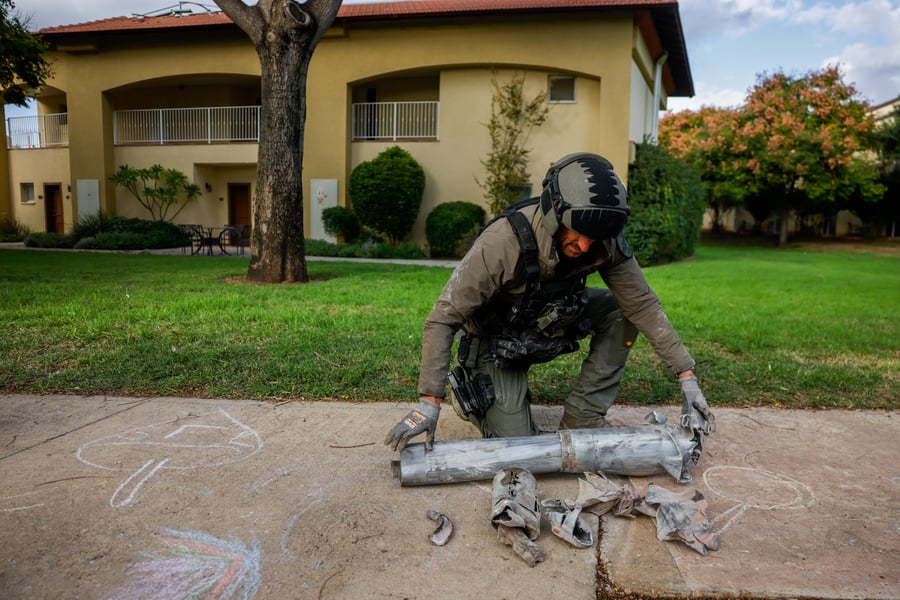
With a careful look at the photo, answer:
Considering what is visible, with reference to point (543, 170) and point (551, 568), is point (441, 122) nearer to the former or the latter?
point (543, 170)

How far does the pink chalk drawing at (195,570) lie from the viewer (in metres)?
2.01

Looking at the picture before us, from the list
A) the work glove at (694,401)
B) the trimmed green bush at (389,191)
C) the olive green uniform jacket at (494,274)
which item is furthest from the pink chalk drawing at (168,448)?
the trimmed green bush at (389,191)

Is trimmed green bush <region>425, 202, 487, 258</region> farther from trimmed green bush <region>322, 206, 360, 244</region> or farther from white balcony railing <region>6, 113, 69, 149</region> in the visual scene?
white balcony railing <region>6, 113, 69, 149</region>

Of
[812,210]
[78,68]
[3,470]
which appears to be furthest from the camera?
[812,210]

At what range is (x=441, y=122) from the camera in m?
17.2

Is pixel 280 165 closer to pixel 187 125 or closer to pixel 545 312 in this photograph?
pixel 545 312

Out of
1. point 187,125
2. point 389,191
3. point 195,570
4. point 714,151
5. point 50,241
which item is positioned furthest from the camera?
point 714,151

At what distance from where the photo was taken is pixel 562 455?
2.84 m

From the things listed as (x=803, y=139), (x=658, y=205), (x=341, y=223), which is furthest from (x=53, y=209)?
(x=803, y=139)

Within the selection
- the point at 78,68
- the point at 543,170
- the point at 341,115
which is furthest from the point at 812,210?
the point at 78,68

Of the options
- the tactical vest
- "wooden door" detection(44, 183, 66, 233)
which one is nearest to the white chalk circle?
the tactical vest

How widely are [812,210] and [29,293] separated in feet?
103

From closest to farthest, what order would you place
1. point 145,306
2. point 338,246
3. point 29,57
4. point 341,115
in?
1. point 145,306
2. point 29,57
3. point 338,246
4. point 341,115

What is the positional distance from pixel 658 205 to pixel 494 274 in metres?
13.0
